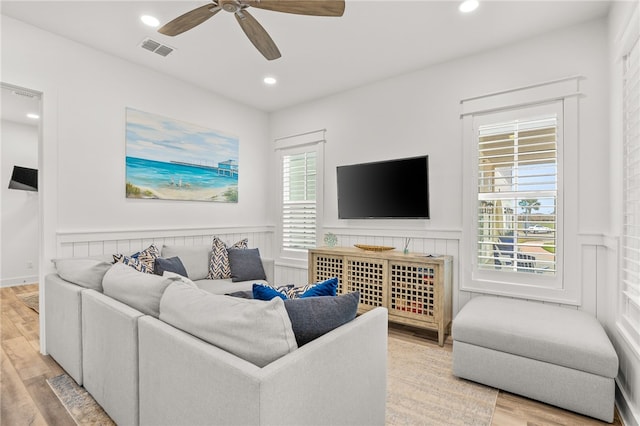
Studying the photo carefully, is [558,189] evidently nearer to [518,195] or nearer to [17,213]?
[518,195]

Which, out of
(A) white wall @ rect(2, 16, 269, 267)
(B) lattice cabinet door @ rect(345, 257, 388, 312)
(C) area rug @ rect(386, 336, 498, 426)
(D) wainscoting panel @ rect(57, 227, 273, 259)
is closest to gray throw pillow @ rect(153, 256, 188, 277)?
(D) wainscoting panel @ rect(57, 227, 273, 259)

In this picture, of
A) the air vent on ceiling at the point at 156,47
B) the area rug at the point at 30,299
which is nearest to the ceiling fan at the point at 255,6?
the air vent on ceiling at the point at 156,47

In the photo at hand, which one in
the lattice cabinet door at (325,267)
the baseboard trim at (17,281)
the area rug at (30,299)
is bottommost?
the area rug at (30,299)

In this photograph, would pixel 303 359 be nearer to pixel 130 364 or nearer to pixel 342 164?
pixel 130 364

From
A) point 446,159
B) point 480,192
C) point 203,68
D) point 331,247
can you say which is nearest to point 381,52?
point 446,159

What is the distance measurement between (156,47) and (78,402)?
2.98 metres

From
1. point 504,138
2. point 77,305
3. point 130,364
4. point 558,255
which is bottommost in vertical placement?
point 130,364

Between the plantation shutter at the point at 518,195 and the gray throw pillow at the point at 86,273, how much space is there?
3201 millimetres

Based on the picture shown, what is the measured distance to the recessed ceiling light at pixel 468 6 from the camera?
2.44 metres

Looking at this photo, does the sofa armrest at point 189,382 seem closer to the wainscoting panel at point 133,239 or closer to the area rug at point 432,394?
the area rug at point 432,394

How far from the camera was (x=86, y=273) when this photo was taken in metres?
2.30

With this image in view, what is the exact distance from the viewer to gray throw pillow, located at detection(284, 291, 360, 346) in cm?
137

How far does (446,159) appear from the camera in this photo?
341 cm

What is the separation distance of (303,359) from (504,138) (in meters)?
2.85
